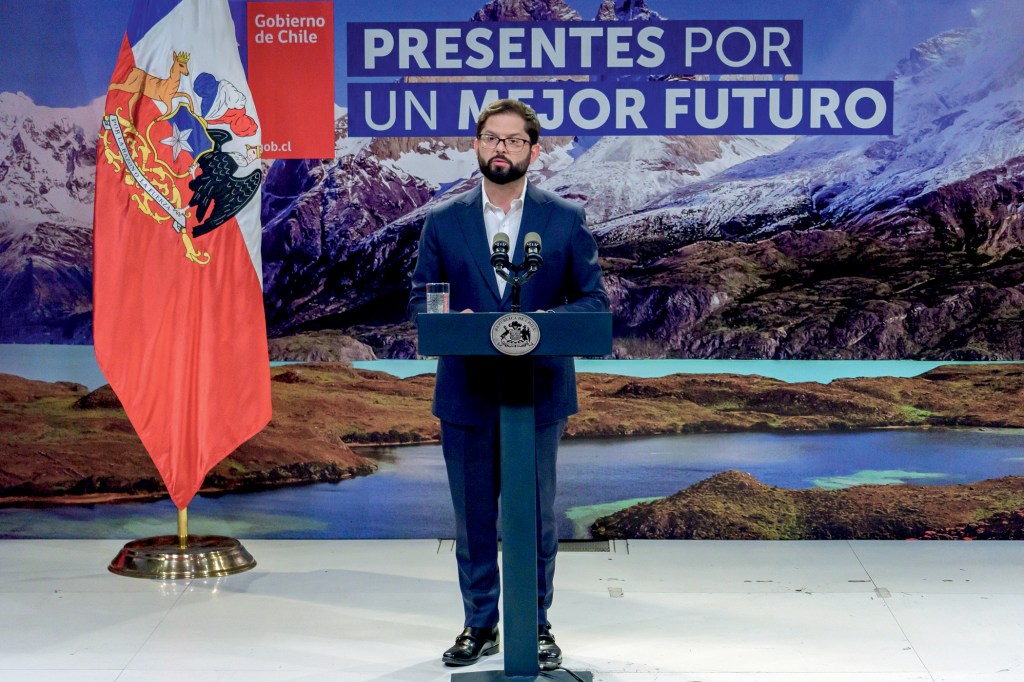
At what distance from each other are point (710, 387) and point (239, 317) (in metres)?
2.20

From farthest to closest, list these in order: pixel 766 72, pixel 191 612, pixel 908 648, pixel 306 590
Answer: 1. pixel 766 72
2. pixel 306 590
3. pixel 191 612
4. pixel 908 648

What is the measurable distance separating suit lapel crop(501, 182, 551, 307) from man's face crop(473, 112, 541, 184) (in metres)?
0.11

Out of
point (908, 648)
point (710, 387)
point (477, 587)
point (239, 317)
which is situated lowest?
point (908, 648)

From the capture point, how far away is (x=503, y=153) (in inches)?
131

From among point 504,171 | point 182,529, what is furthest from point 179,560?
point 504,171

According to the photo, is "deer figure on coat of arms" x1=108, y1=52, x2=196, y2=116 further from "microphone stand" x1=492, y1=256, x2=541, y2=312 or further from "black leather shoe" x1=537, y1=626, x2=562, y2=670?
"black leather shoe" x1=537, y1=626, x2=562, y2=670

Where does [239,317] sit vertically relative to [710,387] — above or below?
above

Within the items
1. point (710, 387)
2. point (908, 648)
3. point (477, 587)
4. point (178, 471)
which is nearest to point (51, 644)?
point (178, 471)

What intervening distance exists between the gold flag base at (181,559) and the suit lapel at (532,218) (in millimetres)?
2091

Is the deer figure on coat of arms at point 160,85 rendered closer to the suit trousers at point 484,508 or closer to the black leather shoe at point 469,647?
the suit trousers at point 484,508

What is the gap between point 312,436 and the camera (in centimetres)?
566

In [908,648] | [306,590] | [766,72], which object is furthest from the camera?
[766,72]

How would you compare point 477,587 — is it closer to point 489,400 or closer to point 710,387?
Result: point 489,400

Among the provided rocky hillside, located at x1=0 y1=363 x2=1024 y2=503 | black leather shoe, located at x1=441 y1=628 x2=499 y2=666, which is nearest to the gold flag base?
rocky hillside, located at x1=0 y1=363 x2=1024 y2=503
